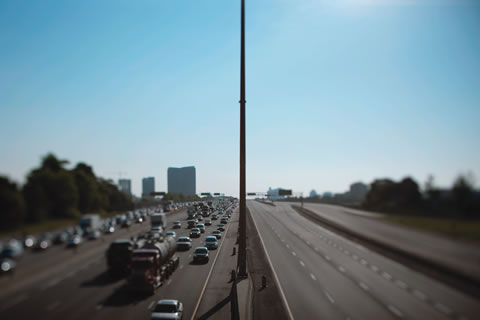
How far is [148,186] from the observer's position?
26.3 ft

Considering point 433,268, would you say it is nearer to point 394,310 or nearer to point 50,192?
point 50,192

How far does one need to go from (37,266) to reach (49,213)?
80cm

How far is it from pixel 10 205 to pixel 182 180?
5035mm

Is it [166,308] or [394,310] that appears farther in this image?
[394,310]

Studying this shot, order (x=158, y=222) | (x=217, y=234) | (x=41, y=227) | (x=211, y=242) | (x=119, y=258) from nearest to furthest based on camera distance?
(x=41, y=227) < (x=119, y=258) < (x=158, y=222) < (x=211, y=242) < (x=217, y=234)

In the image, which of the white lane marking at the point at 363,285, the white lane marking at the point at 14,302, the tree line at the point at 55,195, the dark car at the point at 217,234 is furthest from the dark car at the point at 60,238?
the white lane marking at the point at 363,285

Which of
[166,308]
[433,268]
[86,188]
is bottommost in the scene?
[166,308]

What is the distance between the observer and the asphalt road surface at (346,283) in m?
7.24

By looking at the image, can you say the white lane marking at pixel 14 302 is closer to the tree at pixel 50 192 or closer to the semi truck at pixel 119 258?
the tree at pixel 50 192

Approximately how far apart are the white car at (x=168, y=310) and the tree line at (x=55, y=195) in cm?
223

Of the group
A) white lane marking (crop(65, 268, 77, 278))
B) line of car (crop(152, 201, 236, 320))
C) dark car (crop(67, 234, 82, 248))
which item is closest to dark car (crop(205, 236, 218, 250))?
line of car (crop(152, 201, 236, 320))

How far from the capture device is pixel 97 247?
580 cm

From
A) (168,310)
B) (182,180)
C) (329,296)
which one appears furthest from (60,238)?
(329,296)

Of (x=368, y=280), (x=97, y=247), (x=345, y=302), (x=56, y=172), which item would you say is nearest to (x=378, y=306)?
(x=345, y=302)
